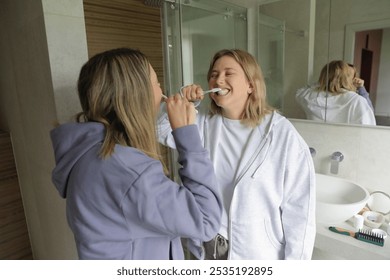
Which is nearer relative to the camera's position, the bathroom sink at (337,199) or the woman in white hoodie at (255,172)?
the woman in white hoodie at (255,172)

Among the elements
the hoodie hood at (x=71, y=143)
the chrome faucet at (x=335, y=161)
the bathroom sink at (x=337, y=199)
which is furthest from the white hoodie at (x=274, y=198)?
the chrome faucet at (x=335, y=161)

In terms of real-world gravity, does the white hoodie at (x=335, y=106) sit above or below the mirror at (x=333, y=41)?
below

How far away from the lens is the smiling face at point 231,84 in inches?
36.1

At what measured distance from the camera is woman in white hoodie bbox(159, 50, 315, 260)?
2.78 feet

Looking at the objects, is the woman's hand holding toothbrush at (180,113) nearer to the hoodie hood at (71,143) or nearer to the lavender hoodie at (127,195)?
the lavender hoodie at (127,195)

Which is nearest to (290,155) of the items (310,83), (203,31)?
(310,83)

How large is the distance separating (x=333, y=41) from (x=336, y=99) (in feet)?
0.94

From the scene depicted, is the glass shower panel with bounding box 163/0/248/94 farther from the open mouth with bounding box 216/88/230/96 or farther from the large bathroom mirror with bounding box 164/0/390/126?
the open mouth with bounding box 216/88/230/96

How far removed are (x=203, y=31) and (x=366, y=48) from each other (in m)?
0.97

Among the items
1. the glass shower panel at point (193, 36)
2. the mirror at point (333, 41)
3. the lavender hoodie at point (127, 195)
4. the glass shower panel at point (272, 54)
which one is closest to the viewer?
the lavender hoodie at point (127, 195)

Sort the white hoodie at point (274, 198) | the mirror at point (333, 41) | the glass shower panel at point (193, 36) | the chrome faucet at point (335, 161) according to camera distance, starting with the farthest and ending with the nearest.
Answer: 1. the glass shower panel at point (193, 36)
2. the chrome faucet at point (335, 161)
3. the mirror at point (333, 41)
4. the white hoodie at point (274, 198)

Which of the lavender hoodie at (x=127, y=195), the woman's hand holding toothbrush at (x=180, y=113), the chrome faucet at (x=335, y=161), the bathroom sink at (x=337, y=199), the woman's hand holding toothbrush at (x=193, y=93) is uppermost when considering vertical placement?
the woman's hand holding toothbrush at (x=193, y=93)

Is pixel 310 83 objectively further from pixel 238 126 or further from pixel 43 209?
pixel 43 209
